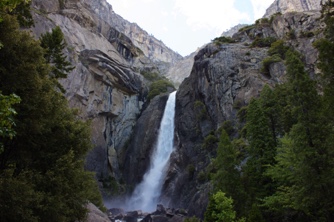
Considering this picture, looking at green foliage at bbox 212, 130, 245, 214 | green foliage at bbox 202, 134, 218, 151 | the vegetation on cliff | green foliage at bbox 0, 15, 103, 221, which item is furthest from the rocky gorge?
green foliage at bbox 0, 15, 103, 221

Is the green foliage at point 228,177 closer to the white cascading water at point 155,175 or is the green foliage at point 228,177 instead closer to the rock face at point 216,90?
the rock face at point 216,90

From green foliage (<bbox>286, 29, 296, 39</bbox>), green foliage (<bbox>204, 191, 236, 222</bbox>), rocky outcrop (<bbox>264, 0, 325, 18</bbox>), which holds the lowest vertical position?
green foliage (<bbox>204, 191, 236, 222</bbox>)

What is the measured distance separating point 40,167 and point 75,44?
36.6 meters

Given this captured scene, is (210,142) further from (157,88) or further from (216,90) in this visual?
(157,88)

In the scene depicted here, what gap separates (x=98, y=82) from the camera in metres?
48.3

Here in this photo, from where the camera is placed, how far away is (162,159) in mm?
47938

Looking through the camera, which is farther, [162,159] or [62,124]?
[162,159]

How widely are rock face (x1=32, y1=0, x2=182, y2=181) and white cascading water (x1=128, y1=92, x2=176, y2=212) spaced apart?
20.3ft

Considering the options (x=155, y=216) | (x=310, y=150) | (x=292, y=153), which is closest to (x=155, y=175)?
(x=155, y=216)

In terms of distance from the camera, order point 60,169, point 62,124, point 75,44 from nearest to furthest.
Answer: point 60,169
point 62,124
point 75,44

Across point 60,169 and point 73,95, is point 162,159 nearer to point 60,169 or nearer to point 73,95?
point 73,95

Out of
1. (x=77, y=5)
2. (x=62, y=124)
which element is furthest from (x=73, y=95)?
(x=62, y=124)

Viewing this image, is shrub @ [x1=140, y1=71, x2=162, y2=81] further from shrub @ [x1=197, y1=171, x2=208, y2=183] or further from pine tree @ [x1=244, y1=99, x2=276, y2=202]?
pine tree @ [x1=244, y1=99, x2=276, y2=202]

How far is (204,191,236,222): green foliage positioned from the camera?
56.1ft
